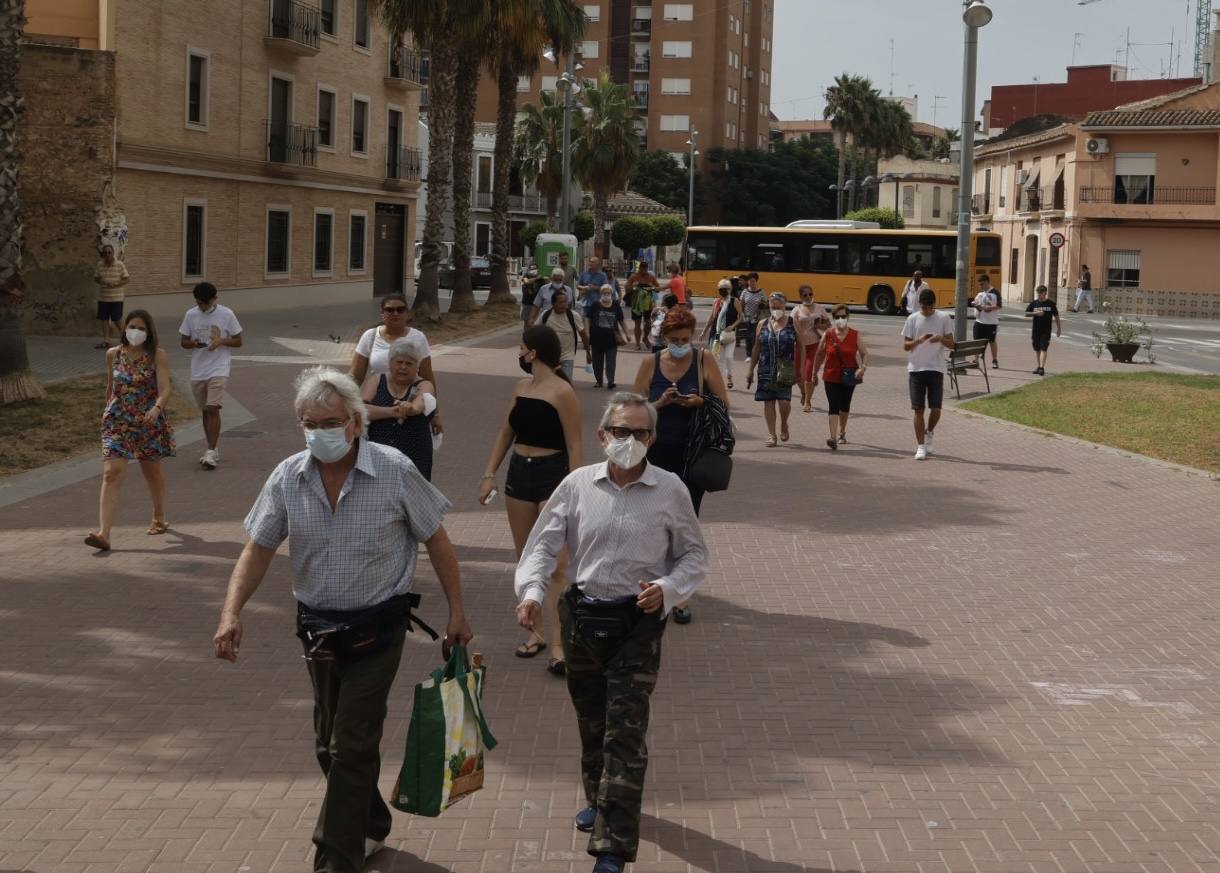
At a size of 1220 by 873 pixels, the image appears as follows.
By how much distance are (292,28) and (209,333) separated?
26160 millimetres

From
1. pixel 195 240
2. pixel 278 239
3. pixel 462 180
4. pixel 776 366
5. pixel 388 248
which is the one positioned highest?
pixel 462 180

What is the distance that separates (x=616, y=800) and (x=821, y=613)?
4.08 m

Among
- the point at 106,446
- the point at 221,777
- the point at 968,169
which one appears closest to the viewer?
the point at 221,777

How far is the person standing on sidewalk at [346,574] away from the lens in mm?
4793

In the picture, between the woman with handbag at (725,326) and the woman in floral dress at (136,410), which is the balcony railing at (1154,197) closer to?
the woman with handbag at (725,326)

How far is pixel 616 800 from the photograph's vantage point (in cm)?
496

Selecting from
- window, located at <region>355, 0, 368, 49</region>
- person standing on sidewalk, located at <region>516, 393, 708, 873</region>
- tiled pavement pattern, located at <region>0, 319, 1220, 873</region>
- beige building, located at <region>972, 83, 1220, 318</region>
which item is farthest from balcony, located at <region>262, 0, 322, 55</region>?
person standing on sidewalk, located at <region>516, 393, 708, 873</region>

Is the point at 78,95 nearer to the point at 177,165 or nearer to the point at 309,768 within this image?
the point at 177,165

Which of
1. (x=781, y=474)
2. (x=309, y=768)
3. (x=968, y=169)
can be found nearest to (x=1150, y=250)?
(x=968, y=169)

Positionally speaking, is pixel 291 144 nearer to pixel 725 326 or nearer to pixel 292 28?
pixel 292 28

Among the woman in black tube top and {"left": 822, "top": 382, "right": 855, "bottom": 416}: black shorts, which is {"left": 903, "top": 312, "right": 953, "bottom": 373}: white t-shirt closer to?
{"left": 822, "top": 382, "right": 855, "bottom": 416}: black shorts

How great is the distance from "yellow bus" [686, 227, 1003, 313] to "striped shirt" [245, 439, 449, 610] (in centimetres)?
4325

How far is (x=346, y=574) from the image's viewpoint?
15.7 ft

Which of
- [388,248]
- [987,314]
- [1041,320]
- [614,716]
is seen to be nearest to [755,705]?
[614,716]
